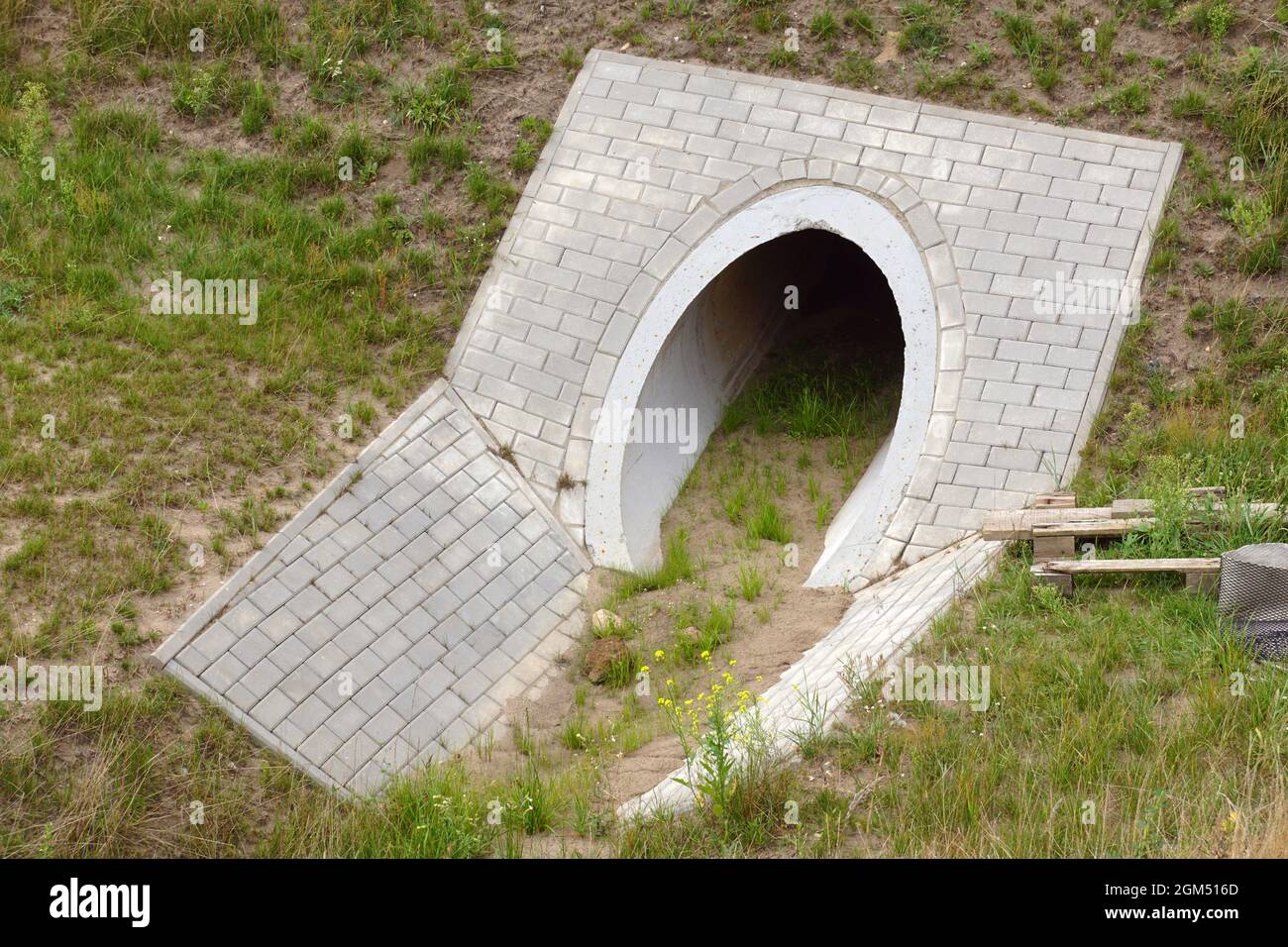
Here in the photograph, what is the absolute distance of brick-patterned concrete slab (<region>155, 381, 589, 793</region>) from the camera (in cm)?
947

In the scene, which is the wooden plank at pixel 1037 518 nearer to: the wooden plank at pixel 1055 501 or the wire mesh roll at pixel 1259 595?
the wooden plank at pixel 1055 501

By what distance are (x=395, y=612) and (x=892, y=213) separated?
5623 millimetres

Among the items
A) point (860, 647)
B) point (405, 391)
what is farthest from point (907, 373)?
point (405, 391)

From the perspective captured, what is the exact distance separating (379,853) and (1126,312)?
752 centimetres

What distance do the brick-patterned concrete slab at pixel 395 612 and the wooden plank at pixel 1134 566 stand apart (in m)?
3.87

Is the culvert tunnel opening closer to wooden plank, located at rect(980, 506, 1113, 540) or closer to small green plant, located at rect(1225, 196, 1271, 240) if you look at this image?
wooden plank, located at rect(980, 506, 1113, 540)

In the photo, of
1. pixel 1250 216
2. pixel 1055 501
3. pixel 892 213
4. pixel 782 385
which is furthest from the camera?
pixel 782 385

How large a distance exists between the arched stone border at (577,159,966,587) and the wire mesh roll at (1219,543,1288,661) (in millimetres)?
2863

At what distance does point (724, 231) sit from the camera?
1252 cm

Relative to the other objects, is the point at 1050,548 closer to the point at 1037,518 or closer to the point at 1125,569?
the point at 1037,518

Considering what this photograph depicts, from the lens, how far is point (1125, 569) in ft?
29.7

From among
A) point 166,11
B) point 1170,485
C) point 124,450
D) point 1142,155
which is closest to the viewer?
point 1170,485
